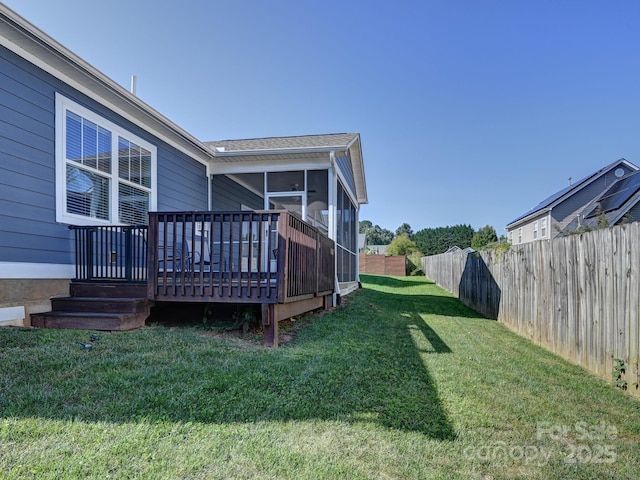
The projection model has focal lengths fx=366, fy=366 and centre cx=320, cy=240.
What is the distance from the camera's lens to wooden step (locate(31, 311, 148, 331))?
4320mm

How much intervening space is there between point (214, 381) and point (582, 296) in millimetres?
3919

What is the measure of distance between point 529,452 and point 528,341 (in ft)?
12.5

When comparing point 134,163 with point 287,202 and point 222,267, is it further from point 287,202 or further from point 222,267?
point 287,202

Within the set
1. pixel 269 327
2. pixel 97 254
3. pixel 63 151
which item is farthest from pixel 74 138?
pixel 269 327

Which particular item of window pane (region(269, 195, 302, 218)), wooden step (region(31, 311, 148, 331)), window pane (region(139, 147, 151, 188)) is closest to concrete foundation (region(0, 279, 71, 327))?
wooden step (region(31, 311, 148, 331))

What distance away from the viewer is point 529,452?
6.82 feet

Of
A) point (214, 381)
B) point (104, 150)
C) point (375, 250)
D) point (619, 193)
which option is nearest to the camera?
point (214, 381)

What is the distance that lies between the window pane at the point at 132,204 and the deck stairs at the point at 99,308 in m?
1.60

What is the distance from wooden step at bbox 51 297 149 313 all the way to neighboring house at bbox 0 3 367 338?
22 cm

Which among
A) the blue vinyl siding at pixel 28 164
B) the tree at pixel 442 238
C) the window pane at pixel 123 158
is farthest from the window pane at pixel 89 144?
the tree at pixel 442 238

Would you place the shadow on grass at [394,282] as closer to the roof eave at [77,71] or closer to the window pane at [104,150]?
the roof eave at [77,71]

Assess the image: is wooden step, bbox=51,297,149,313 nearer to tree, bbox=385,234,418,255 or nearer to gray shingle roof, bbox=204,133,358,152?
gray shingle roof, bbox=204,133,358,152

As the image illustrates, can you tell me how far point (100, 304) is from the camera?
4637 mm

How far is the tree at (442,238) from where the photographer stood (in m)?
47.3
